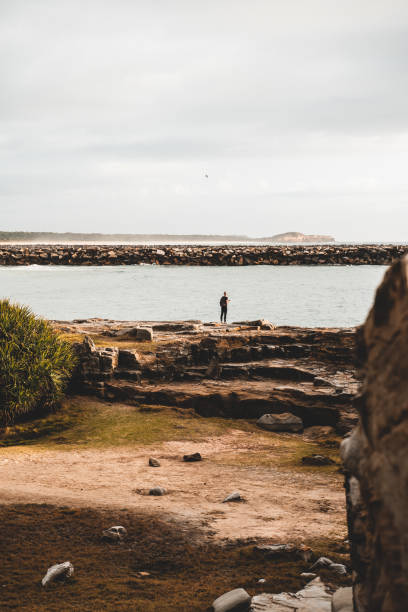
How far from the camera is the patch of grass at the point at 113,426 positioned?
44.7ft

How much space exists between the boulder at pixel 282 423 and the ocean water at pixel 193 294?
23553mm

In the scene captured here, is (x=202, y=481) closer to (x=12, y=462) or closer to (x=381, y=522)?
(x=12, y=462)

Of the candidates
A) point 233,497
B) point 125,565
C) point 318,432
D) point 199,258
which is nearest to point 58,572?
point 125,565

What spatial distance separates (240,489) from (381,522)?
6.59m

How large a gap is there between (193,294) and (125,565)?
46987mm

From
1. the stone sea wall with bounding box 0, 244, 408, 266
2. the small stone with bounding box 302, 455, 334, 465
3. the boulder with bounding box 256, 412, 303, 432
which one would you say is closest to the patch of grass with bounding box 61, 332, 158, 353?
the boulder with bounding box 256, 412, 303, 432

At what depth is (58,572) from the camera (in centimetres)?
664

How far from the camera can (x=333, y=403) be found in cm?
1464

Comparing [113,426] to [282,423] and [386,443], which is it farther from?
[386,443]

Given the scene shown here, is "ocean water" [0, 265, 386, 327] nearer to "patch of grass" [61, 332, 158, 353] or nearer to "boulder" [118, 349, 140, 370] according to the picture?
"patch of grass" [61, 332, 158, 353]

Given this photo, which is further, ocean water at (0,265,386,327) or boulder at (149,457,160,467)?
ocean water at (0,265,386,327)

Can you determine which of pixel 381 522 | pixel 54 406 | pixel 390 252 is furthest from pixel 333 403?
pixel 390 252

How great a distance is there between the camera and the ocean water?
1668 inches

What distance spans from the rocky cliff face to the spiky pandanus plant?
11.1 metres
